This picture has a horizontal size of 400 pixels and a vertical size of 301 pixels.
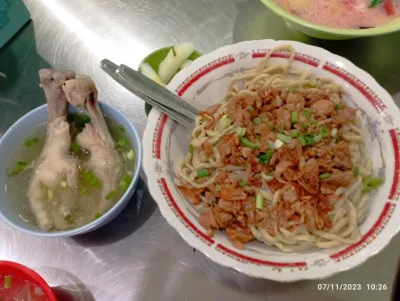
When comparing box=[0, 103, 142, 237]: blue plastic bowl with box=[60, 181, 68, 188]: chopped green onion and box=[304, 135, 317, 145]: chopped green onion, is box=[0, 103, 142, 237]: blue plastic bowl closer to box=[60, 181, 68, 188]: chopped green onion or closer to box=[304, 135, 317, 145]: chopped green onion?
box=[60, 181, 68, 188]: chopped green onion

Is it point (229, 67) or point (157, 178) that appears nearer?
point (157, 178)

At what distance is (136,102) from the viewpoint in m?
2.00

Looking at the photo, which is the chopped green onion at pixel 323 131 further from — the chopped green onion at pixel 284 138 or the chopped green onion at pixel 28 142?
the chopped green onion at pixel 28 142

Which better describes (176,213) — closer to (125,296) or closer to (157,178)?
(157,178)

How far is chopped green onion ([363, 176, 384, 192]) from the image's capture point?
1.32 m

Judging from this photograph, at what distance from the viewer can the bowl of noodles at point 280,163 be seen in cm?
124

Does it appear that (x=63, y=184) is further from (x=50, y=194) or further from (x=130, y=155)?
(x=130, y=155)

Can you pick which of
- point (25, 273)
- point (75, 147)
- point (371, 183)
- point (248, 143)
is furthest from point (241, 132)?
point (25, 273)

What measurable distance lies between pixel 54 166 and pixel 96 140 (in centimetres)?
20

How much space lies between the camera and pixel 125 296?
1.59m

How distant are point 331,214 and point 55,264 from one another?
117cm

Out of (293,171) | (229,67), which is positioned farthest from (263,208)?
(229,67)

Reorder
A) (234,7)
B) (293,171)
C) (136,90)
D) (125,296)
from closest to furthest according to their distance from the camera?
(293,171) < (136,90) < (125,296) < (234,7)

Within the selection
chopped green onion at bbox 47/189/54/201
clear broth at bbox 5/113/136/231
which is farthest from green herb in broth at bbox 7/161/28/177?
chopped green onion at bbox 47/189/54/201
